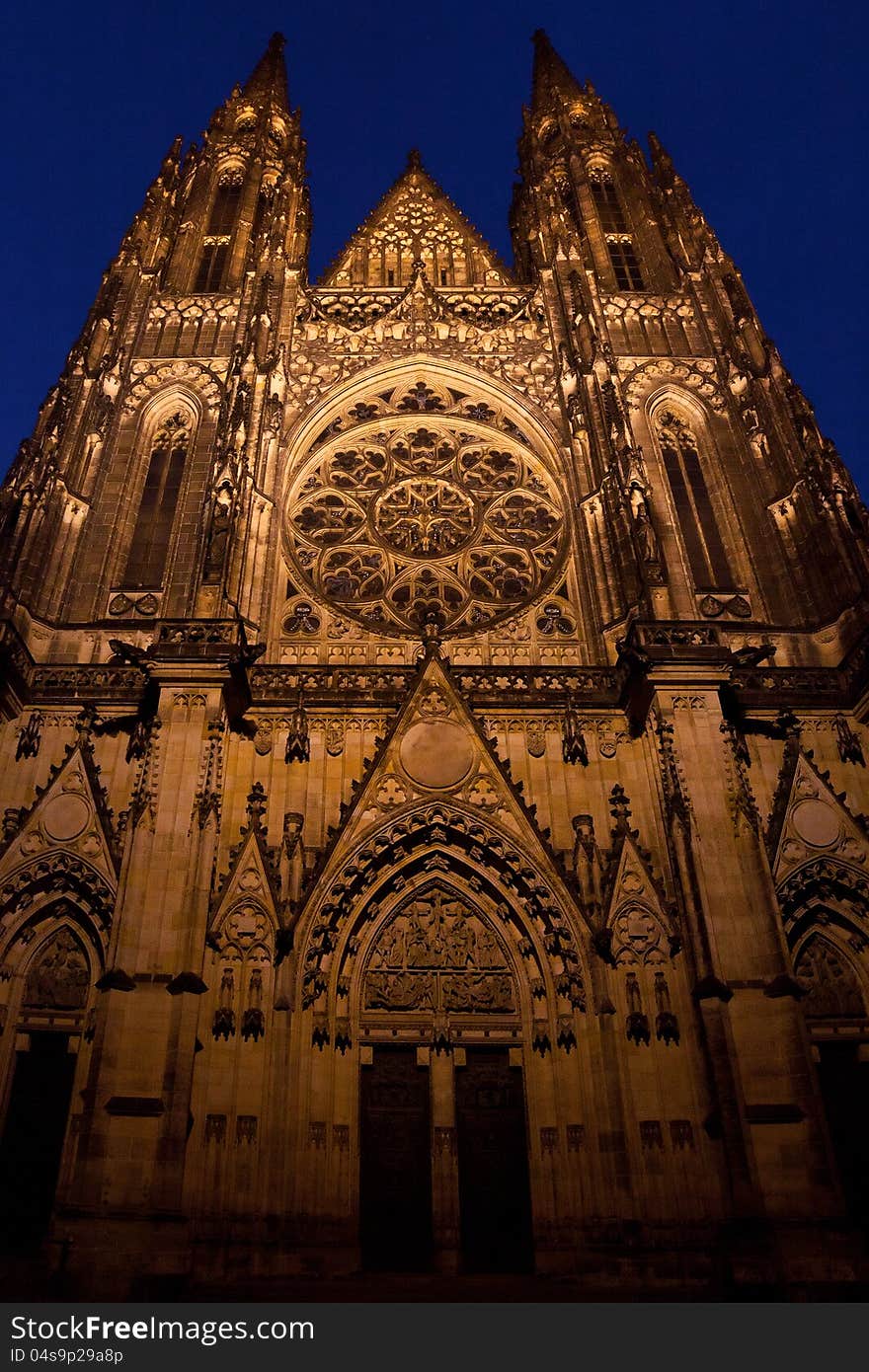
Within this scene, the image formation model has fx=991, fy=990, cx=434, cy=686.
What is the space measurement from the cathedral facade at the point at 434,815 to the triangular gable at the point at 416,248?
142 inches

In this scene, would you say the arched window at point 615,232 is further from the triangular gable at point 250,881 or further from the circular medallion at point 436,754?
the triangular gable at point 250,881

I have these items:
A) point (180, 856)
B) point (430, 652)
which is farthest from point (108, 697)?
point (430, 652)

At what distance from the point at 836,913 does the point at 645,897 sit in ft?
8.36

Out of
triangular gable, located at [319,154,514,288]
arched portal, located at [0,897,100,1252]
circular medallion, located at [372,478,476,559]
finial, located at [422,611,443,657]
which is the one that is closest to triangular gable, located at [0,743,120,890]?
arched portal, located at [0,897,100,1252]

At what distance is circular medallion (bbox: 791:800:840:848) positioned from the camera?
1284 centimetres

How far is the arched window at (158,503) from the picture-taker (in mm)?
16422

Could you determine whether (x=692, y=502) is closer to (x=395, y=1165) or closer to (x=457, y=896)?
(x=457, y=896)

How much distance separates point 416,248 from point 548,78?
9983mm

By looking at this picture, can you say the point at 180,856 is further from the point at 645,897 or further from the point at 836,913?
the point at 836,913

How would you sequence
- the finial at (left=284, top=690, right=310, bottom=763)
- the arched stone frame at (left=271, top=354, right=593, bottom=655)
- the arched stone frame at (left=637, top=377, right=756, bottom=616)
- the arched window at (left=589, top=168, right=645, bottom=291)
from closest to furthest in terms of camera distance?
1. the finial at (left=284, top=690, right=310, bottom=763)
2. the arched stone frame at (left=271, top=354, right=593, bottom=655)
3. the arched stone frame at (left=637, top=377, right=756, bottom=616)
4. the arched window at (left=589, top=168, right=645, bottom=291)

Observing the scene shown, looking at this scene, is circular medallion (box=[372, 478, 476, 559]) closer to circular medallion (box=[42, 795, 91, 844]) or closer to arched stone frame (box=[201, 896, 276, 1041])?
circular medallion (box=[42, 795, 91, 844])

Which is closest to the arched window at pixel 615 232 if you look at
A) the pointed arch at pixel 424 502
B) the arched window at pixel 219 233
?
the pointed arch at pixel 424 502

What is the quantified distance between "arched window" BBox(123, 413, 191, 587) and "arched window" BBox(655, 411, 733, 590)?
8.86 m
